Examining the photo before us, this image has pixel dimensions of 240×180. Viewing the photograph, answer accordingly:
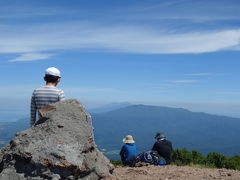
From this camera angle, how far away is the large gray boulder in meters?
8.23

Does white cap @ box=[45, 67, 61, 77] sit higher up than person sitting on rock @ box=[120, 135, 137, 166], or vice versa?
white cap @ box=[45, 67, 61, 77]

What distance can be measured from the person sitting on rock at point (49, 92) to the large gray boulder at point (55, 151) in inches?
7.2

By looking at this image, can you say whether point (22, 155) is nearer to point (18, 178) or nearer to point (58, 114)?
point (18, 178)

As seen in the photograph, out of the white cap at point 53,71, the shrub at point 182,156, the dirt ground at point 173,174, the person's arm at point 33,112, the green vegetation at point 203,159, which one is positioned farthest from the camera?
the shrub at point 182,156

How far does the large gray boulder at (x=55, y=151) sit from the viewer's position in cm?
823

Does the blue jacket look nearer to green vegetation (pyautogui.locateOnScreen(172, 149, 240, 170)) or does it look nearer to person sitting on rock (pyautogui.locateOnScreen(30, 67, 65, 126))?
green vegetation (pyautogui.locateOnScreen(172, 149, 240, 170))

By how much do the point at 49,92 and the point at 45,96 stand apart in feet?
0.46

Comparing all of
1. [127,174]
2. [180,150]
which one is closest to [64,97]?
[127,174]

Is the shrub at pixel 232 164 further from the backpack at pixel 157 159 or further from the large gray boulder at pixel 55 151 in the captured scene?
the large gray boulder at pixel 55 151

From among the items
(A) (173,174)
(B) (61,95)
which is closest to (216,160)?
(A) (173,174)

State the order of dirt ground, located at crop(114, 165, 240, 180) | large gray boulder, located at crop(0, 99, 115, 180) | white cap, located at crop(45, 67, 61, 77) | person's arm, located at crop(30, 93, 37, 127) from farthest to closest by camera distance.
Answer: dirt ground, located at crop(114, 165, 240, 180), person's arm, located at crop(30, 93, 37, 127), white cap, located at crop(45, 67, 61, 77), large gray boulder, located at crop(0, 99, 115, 180)

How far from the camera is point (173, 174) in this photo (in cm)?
1270

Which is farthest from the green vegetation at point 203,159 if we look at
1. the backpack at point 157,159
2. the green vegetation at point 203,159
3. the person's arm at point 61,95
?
the person's arm at point 61,95

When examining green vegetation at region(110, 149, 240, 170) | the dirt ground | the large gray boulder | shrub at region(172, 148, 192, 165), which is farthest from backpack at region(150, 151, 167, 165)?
the large gray boulder
